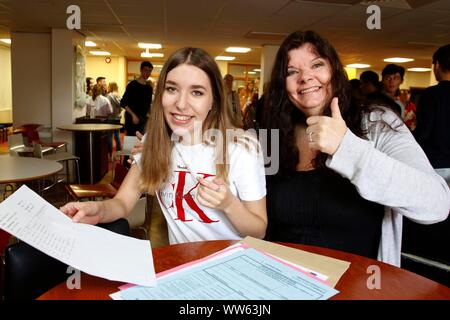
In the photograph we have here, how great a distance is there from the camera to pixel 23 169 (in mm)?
2668

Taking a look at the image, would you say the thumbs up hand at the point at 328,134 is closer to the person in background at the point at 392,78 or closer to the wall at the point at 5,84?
the person in background at the point at 392,78

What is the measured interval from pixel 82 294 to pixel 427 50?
9.18 meters

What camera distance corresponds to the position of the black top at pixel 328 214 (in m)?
1.32

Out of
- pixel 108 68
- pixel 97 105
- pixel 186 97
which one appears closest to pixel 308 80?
pixel 186 97

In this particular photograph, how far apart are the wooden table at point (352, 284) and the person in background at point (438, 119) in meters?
2.16

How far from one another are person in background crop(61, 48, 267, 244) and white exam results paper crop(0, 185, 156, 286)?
344 mm

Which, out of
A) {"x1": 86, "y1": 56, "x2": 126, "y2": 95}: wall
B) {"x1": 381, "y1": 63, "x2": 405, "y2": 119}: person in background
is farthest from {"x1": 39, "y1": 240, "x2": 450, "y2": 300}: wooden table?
{"x1": 86, "y1": 56, "x2": 126, "y2": 95}: wall

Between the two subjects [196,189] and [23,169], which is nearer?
[196,189]

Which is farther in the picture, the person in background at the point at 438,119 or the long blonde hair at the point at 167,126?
the person in background at the point at 438,119

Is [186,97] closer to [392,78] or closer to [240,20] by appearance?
[392,78]

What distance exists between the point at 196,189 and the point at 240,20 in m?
4.68

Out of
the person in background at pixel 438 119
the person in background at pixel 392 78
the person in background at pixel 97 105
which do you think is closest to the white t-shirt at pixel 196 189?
the person in background at pixel 438 119

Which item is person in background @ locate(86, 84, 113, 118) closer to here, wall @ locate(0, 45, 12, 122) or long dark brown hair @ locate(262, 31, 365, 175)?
wall @ locate(0, 45, 12, 122)
